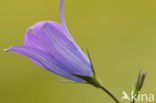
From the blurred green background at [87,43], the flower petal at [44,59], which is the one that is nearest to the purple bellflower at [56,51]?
the flower petal at [44,59]

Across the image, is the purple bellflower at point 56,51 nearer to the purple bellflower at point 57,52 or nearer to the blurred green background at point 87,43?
the purple bellflower at point 57,52

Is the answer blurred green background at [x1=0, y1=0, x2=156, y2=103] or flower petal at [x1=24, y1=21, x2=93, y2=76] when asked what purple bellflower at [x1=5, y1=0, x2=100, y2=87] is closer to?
flower petal at [x1=24, y1=21, x2=93, y2=76]

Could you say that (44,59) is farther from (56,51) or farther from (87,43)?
(87,43)

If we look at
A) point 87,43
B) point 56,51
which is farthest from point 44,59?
point 87,43

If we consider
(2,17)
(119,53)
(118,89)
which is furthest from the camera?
(2,17)

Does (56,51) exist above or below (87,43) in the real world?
above

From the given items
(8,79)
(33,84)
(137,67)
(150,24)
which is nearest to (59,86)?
(33,84)

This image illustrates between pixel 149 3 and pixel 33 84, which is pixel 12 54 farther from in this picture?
pixel 149 3
